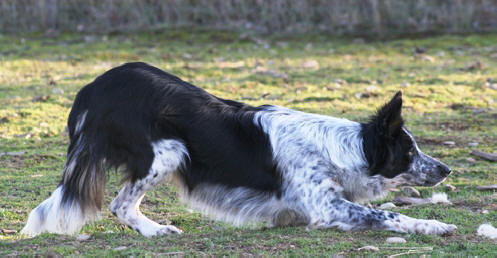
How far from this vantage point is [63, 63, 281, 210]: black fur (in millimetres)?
5473

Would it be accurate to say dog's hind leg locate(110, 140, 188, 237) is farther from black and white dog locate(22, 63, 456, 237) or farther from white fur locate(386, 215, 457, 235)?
white fur locate(386, 215, 457, 235)

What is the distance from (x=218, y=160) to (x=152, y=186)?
0.54m

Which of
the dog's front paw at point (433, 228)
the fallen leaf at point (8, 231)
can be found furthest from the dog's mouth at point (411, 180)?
the fallen leaf at point (8, 231)

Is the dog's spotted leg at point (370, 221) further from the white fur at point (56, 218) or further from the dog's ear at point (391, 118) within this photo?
the white fur at point (56, 218)

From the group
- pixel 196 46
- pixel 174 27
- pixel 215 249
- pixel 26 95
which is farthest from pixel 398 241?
pixel 174 27

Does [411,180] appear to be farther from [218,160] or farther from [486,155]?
[486,155]

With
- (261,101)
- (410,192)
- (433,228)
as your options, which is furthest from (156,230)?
(261,101)

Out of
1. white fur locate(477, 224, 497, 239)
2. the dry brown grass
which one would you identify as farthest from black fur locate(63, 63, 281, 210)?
the dry brown grass

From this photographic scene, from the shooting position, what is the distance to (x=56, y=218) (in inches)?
215

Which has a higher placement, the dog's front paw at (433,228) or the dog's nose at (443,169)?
the dog's nose at (443,169)

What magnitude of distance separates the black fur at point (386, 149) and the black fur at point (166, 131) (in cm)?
78

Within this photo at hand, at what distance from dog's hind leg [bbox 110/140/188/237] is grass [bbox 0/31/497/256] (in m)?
0.16

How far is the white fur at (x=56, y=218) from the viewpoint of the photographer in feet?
17.8

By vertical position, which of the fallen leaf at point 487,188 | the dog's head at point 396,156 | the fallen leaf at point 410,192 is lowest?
the fallen leaf at point 487,188
